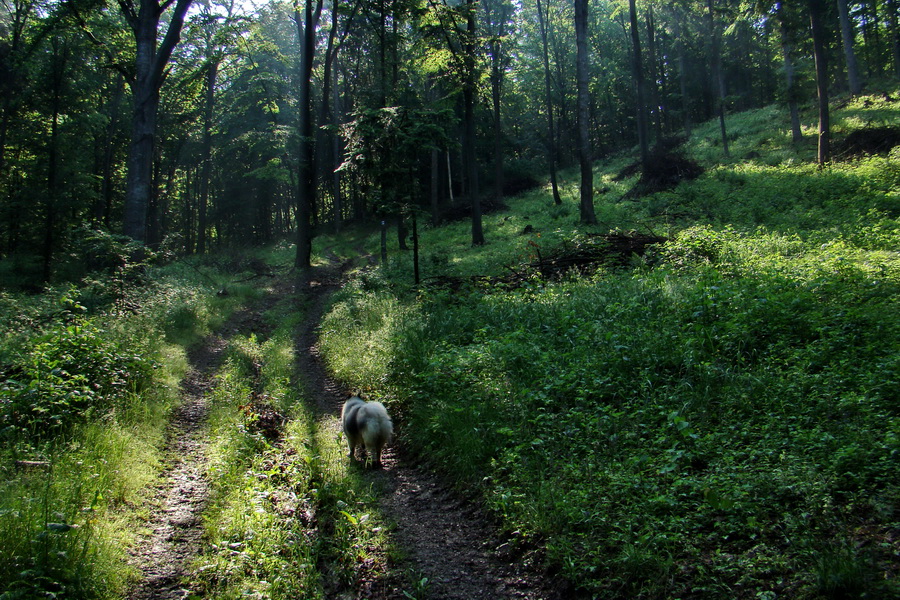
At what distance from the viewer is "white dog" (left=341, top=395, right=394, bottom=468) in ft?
19.5

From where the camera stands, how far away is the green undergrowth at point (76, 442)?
3447mm

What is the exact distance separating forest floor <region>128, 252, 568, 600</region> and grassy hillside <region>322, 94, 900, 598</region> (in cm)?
22

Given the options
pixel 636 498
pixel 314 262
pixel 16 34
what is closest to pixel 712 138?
pixel 314 262

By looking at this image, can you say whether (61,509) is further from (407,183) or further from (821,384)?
(407,183)

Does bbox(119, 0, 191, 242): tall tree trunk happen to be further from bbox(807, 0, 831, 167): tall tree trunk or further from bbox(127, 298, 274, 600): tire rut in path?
bbox(807, 0, 831, 167): tall tree trunk

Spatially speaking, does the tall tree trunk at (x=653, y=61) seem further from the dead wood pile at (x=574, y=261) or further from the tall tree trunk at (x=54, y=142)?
the tall tree trunk at (x=54, y=142)

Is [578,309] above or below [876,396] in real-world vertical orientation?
above

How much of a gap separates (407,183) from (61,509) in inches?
450

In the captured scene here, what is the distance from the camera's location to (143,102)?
13.1m

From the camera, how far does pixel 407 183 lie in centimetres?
1402

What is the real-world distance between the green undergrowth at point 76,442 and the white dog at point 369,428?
7.20 ft

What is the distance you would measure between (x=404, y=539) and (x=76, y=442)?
11.9ft

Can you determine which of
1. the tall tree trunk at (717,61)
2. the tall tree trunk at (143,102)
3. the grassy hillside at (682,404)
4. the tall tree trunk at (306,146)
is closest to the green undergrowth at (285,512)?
the grassy hillside at (682,404)

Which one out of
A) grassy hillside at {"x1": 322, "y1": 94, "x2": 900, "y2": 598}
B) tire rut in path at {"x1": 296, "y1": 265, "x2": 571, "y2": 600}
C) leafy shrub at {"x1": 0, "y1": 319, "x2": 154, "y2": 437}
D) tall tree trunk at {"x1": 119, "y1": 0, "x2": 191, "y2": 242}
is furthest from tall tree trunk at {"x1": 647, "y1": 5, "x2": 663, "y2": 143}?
leafy shrub at {"x1": 0, "y1": 319, "x2": 154, "y2": 437}
